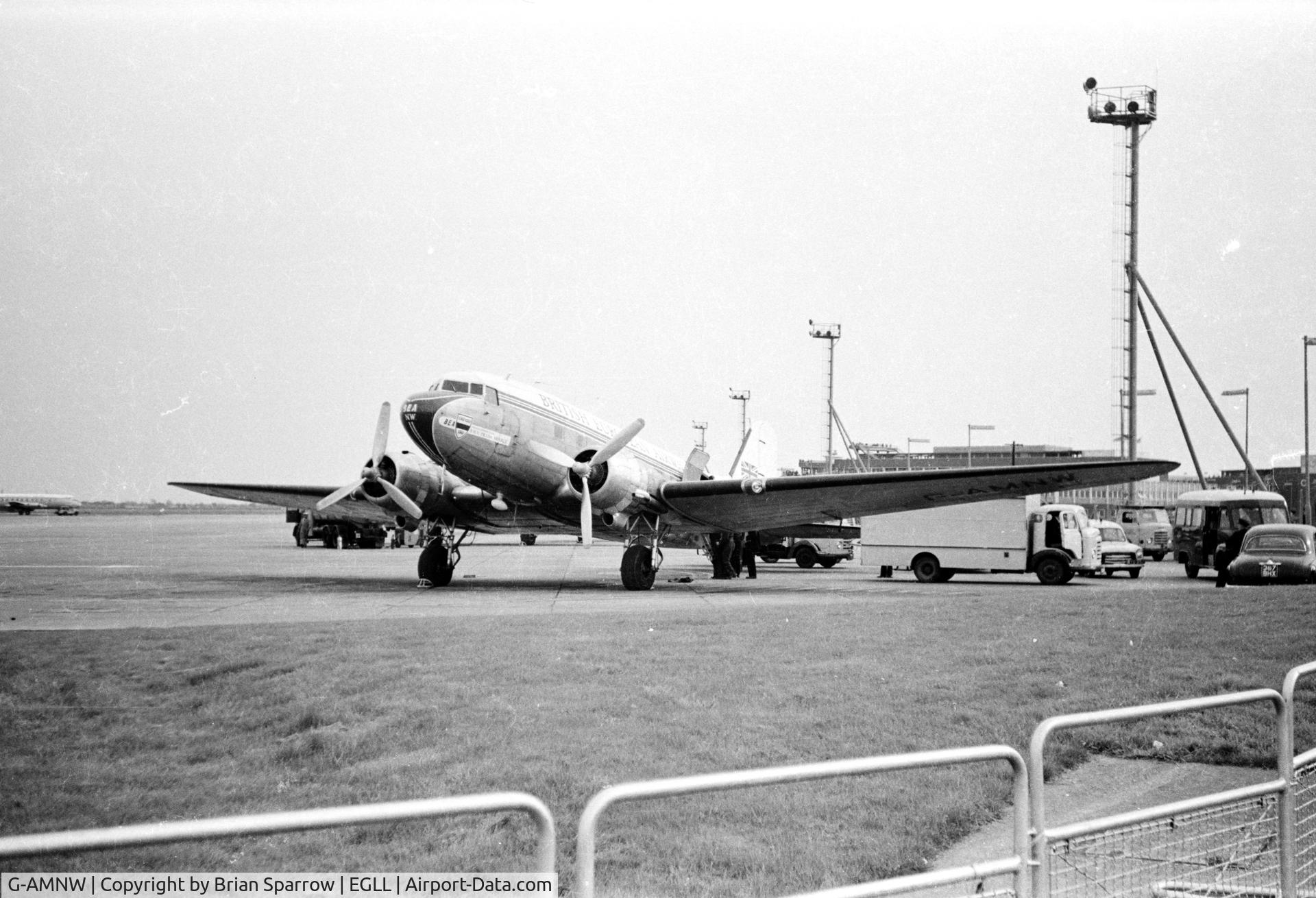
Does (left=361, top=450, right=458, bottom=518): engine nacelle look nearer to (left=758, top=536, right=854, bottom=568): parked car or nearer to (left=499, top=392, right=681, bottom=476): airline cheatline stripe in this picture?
(left=499, top=392, right=681, bottom=476): airline cheatline stripe

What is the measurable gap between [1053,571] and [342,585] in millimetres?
19756

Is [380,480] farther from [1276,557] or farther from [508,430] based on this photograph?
[1276,557]

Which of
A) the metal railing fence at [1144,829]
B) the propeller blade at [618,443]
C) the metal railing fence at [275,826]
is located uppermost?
the propeller blade at [618,443]

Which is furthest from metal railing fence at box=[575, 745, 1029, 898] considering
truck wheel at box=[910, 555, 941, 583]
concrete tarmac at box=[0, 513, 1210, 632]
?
truck wheel at box=[910, 555, 941, 583]

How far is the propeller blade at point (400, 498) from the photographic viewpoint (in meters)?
26.1

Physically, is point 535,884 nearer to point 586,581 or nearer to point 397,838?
point 397,838

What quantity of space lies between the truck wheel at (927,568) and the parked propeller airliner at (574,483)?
140 inches

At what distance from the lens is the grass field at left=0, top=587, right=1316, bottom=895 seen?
6793mm

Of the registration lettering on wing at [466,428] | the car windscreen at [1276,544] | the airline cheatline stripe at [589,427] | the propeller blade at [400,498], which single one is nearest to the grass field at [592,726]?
the registration lettering on wing at [466,428]

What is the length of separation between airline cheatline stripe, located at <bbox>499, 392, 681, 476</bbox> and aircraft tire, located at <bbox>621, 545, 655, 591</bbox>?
279cm

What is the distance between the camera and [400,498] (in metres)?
A: 26.2

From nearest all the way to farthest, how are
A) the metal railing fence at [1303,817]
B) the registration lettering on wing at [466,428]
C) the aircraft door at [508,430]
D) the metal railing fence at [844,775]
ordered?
1. the metal railing fence at [844,775]
2. the metal railing fence at [1303,817]
3. the registration lettering on wing at [466,428]
4. the aircraft door at [508,430]

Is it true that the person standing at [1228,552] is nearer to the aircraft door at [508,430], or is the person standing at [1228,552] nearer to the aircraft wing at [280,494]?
the aircraft door at [508,430]

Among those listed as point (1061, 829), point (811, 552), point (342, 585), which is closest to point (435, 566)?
point (342, 585)
